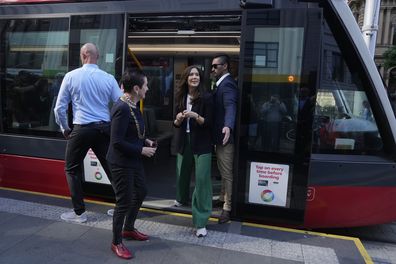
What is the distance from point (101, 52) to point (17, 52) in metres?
1.14

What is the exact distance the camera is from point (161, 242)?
3.29 m

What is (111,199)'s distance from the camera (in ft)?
14.4

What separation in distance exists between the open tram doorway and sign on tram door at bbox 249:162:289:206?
Answer: 98cm

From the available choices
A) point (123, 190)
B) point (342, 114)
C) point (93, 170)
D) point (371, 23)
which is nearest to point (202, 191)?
point (123, 190)

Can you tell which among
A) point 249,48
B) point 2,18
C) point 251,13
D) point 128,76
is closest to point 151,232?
point 128,76

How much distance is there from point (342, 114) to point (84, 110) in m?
2.47

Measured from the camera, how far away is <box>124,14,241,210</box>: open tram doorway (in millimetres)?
5121

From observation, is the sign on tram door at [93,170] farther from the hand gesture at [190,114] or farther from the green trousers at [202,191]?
the hand gesture at [190,114]

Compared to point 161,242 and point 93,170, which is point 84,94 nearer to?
point 93,170

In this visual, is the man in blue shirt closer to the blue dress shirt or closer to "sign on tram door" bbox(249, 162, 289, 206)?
the blue dress shirt

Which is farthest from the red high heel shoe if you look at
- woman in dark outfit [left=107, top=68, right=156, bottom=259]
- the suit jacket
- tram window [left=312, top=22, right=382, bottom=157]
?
tram window [left=312, top=22, right=382, bottom=157]

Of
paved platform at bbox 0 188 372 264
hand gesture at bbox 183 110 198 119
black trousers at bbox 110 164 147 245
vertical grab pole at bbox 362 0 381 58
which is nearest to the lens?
black trousers at bbox 110 164 147 245

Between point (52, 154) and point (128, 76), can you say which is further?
point (52, 154)

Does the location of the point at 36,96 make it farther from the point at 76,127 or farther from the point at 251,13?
the point at 251,13
